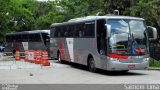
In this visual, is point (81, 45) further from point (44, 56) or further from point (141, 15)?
point (141, 15)

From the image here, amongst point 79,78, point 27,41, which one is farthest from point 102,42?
point 27,41

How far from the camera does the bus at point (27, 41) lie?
131ft

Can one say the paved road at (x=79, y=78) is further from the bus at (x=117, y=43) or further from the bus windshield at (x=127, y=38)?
the bus windshield at (x=127, y=38)

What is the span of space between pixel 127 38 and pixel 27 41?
85.0 feet

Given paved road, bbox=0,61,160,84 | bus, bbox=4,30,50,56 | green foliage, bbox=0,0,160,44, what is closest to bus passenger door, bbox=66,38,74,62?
paved road, bbox=0,61,160,84

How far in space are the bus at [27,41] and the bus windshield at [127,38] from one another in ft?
63.6

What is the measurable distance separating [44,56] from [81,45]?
4.16 meters

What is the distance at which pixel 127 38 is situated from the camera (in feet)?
66.8

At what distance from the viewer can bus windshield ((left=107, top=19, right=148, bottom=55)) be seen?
20.2 m

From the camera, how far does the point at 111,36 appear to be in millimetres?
20266

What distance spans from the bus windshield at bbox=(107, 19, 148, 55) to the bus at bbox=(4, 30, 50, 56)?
19.4m

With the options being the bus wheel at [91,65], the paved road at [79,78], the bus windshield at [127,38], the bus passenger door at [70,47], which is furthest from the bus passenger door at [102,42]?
the bus passenger door at [70,47]

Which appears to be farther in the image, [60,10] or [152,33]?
[60,10]

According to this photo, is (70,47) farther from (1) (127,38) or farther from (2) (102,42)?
(1) (127,38)
